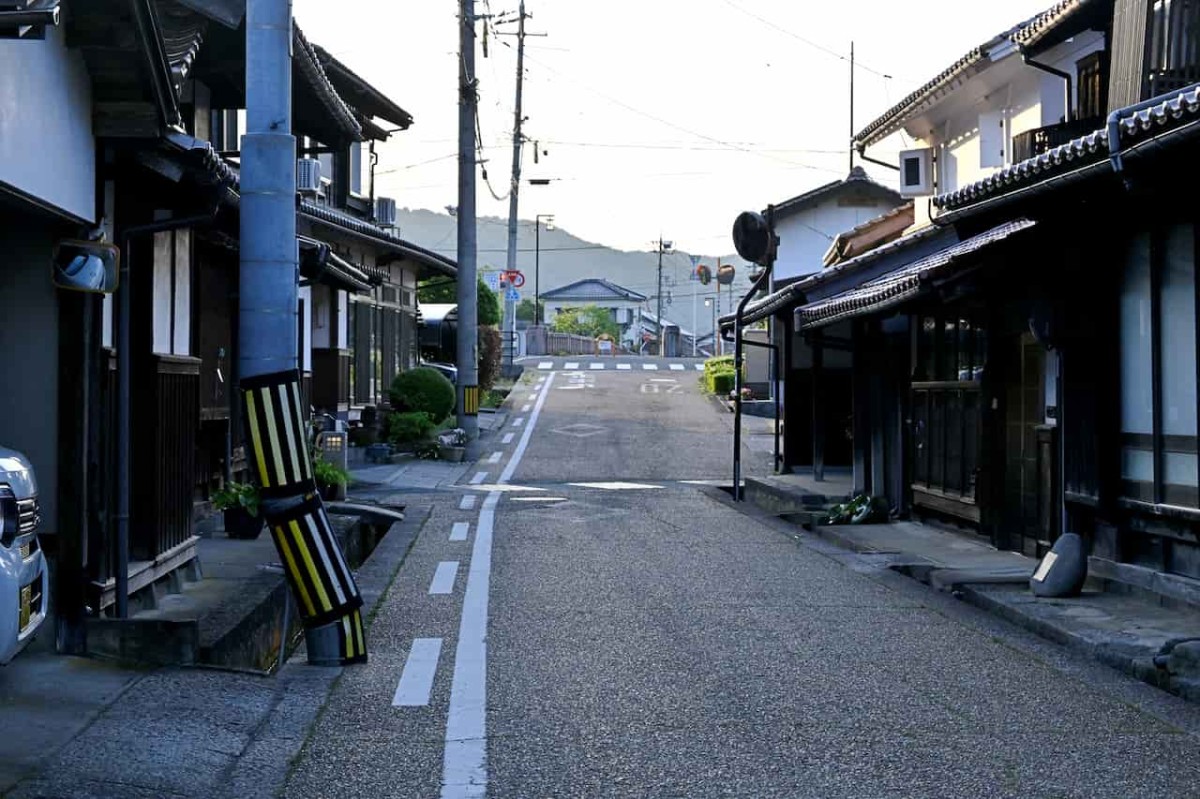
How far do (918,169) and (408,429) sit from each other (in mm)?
12680

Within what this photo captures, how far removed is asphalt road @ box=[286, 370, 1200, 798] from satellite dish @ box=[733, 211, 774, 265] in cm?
946

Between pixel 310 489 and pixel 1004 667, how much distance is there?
4434mm

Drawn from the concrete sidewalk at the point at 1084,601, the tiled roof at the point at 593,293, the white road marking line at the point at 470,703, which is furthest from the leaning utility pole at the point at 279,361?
the tiled roof at the point at 593,293

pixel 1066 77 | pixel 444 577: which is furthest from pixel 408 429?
pixel 444 577

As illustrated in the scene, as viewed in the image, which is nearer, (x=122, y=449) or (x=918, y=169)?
(x=122, y=449)

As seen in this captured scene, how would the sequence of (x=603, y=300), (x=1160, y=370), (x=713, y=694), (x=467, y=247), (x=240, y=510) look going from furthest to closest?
(x=603, y=300) → (x=467, y=247) → (x=240, y=510) → (x=1160, y=370) → (x=713, y=694)

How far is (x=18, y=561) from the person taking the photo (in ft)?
18.6

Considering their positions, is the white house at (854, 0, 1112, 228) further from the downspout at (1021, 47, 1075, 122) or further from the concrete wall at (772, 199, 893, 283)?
the concrete wall at (772, 199, 893, 283)

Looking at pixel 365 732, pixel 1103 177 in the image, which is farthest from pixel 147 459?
pixel 1103 177

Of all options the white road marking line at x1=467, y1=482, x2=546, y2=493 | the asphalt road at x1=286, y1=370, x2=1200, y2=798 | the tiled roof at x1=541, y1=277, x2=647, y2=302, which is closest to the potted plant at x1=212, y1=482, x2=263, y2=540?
the asphalt road at x1=286, y1=370, x2=1200, y2=798

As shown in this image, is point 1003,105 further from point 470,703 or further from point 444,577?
point 470,703

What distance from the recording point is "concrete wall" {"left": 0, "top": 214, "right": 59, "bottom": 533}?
→ 8.26 meters

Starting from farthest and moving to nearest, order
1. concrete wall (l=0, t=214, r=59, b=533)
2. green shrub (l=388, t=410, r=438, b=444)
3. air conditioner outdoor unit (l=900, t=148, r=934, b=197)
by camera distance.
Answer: green shrub (l=388, t=410, r=438, b=444), air conditioner outdoor unit (l=900, t=148, r=934, b=197), concrete wall (l=0, t=214, r=59, b=533)

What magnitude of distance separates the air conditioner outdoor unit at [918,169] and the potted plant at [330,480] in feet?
38.3
